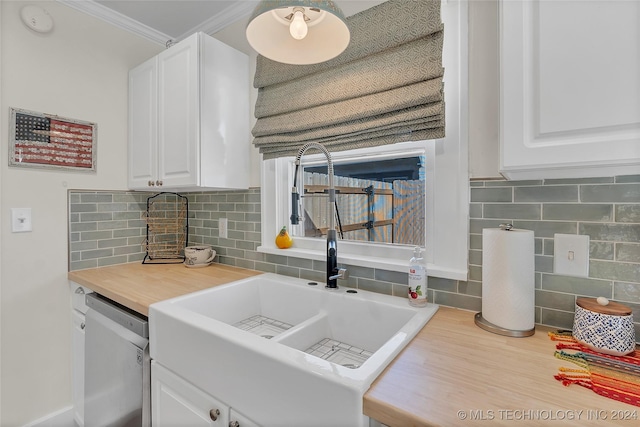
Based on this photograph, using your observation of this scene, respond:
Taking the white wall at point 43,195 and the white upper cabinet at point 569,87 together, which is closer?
the white upper cabinet at point 569,87

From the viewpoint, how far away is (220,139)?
5.57ft

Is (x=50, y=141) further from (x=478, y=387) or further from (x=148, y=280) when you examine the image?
(x=478, y=387)

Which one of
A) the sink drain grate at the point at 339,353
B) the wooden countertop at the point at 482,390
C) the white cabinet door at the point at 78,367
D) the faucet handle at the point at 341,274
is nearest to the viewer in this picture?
the wooden countertop at the point at 482,390

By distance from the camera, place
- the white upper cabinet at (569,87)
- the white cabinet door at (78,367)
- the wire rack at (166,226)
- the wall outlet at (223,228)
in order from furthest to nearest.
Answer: the wire rack at (166,226)
the wall outlet at (223,228)
the white cabinet door at (78,367)
the white upper cabinet at (569,87)

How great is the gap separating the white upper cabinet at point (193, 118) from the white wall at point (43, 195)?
252 mm

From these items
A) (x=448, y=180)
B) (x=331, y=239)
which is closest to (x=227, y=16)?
(x=331, y=239)

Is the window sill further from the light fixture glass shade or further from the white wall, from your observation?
the white wall

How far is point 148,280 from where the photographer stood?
5.20 feet

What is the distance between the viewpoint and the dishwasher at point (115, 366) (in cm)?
119

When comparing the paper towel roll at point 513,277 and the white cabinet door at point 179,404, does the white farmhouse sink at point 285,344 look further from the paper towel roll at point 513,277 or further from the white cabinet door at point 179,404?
the paper towel roll at point 513,277

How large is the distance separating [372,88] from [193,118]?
0.98 m

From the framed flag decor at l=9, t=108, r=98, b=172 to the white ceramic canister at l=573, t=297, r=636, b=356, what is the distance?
2.49 m

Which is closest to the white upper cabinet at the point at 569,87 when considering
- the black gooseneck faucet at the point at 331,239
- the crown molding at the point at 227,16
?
the black gooseneck faucet at the point at 331,239

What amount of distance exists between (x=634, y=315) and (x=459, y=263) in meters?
0.49
